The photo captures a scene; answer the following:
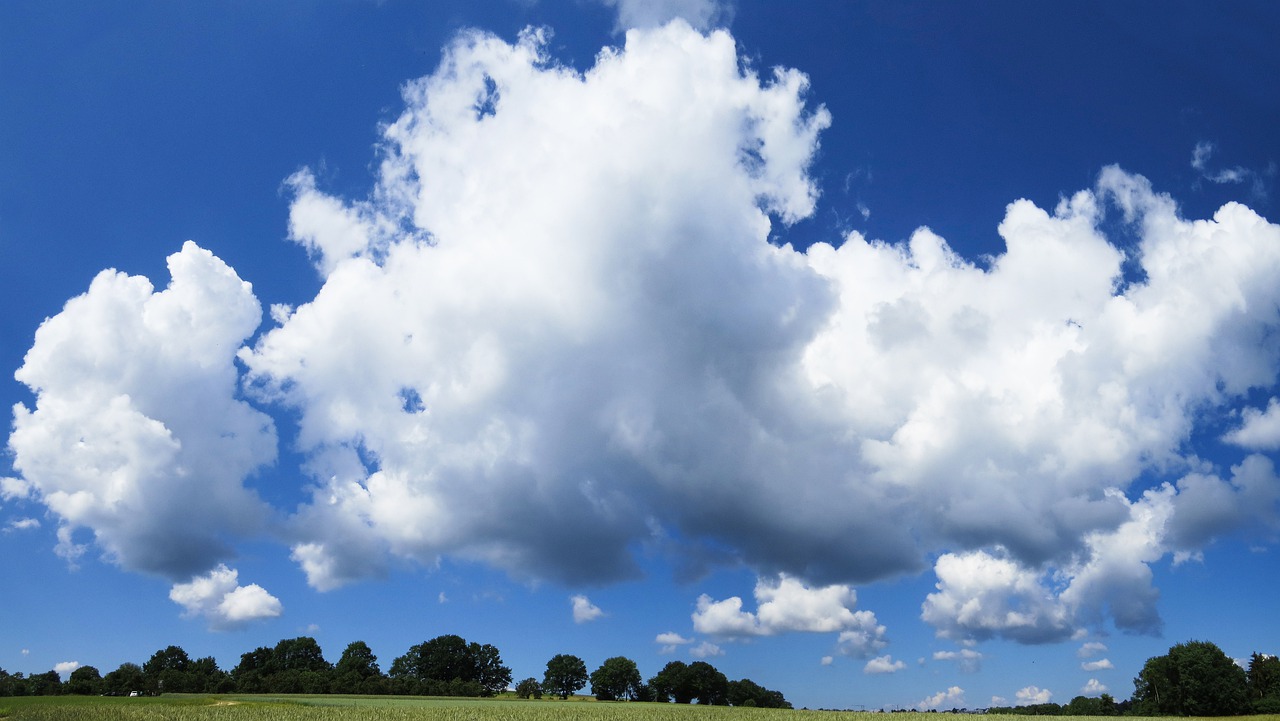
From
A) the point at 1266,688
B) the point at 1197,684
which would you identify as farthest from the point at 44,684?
the point at 1266,688

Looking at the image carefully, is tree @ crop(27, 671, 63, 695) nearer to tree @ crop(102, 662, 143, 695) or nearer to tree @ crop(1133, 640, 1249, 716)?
tree @ crop(102, 662, 143, 695)

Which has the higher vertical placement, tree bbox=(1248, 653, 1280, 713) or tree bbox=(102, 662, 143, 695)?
tree bbox=(1248, 653, 1280, 713)

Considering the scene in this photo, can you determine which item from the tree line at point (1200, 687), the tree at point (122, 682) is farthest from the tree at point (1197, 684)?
the tree at point (122, 682)

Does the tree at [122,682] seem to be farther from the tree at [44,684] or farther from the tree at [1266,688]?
the tree at [1266,688]

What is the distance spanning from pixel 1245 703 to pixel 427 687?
660ft

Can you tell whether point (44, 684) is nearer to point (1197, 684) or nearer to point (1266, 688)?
point (1197, 684)

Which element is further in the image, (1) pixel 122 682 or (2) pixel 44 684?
(1) pixel 122 682

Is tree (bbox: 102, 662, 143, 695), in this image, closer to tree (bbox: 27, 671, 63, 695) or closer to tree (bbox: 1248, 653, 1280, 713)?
tree (bbox: 27, 671, 63, 695)

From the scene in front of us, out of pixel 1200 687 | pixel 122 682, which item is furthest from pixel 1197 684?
pixel 122 682

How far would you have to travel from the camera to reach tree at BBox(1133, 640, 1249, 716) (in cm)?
16512

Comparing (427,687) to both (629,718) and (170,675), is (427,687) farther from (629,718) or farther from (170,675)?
(629,718)

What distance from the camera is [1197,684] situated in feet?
548

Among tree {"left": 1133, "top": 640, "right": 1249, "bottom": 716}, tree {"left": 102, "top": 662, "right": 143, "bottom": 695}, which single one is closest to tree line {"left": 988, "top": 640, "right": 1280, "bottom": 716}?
tree {"left": 1133, "top": 640, "right": 1249, "bottom": 716}

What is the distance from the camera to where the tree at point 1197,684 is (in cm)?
16512
